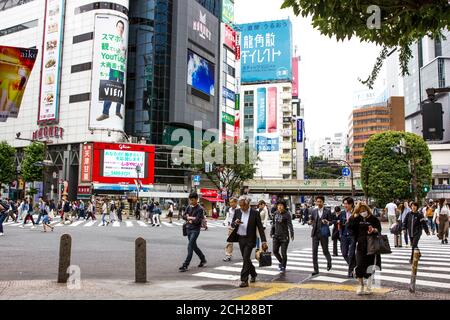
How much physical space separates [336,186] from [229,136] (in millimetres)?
22631

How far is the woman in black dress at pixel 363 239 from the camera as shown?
7.73 m

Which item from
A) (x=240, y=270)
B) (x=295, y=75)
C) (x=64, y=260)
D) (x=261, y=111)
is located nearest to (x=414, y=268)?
(x=240, y=270)

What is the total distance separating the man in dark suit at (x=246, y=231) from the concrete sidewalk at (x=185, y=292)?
372 millimetres

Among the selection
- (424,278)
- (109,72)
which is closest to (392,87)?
(109,72)

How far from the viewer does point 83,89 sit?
5741 cm

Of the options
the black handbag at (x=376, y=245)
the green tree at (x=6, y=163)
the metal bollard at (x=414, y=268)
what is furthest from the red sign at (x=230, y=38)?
the metal bollard at (x=414, y=268)

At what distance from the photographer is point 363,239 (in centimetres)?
799

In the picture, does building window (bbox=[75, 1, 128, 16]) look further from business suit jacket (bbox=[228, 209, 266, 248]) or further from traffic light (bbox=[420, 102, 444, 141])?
traffic light (bbox=[420, 102, 444, 141])

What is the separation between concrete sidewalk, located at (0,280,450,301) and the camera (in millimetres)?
7242

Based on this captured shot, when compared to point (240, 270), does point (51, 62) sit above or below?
above

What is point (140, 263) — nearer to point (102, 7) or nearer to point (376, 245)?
point (376, 245)

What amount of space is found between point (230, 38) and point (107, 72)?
3009 cm

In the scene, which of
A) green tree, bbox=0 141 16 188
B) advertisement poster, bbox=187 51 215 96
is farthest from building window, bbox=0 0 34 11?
advertisement poster, bbox=187 51 215 96
